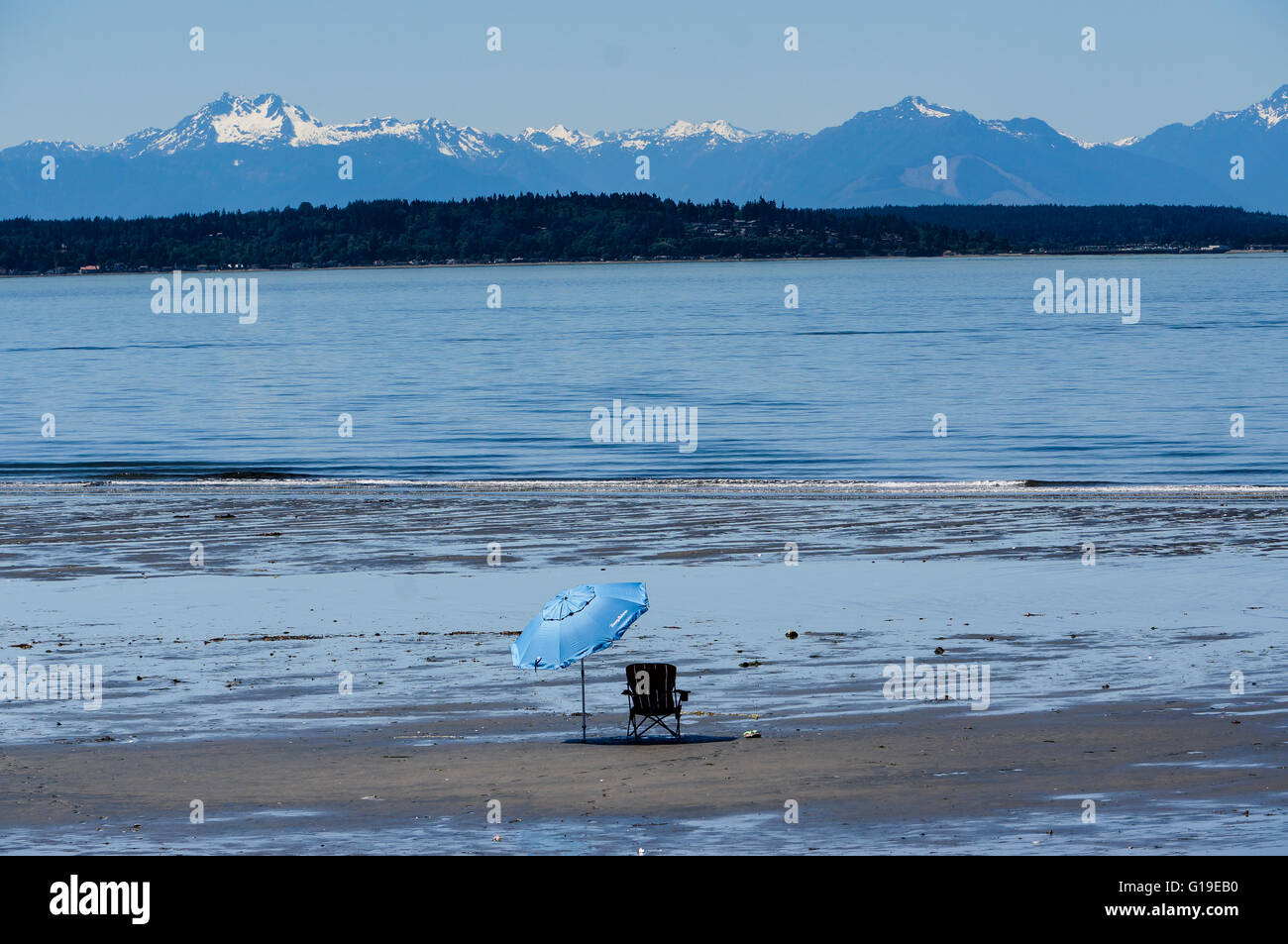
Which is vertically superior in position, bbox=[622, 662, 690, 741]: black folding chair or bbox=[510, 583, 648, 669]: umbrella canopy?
bbox=[510, 583, 648, 669]: umbrella canopy

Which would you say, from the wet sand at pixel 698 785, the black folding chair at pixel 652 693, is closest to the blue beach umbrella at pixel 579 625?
the black folding chair at pixel 652 693

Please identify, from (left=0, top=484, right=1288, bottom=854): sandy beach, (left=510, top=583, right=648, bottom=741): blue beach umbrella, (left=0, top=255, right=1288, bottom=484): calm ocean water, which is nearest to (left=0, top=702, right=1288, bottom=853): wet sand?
(left=0, top=484, right=1288, bottom=854): sandy beach

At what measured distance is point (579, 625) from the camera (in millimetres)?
15969

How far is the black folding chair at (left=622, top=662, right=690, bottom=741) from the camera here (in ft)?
53.1

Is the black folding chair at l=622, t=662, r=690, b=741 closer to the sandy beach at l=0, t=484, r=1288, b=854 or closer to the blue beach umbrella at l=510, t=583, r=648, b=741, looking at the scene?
the sandy beach at l=0, t=484, r=1288, b=854

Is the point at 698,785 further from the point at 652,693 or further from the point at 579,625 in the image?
the point at 579,625

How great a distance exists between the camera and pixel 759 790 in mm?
14281

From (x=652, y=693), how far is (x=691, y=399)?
6024 cm

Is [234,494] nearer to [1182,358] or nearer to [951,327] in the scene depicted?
[1182,358]

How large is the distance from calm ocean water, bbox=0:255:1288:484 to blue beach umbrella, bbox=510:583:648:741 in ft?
98.6

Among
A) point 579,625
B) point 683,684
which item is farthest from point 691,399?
point 579,625

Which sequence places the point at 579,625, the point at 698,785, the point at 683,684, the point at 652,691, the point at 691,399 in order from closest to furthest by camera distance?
the point at 698,785, the point at 579,625, the point at 652,691, the point at 683,684, the point at 691,399

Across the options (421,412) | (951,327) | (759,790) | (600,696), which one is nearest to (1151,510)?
(600,696)

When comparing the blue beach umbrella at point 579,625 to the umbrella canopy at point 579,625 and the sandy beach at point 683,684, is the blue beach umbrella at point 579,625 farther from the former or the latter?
the sandy beach at point 683,684
